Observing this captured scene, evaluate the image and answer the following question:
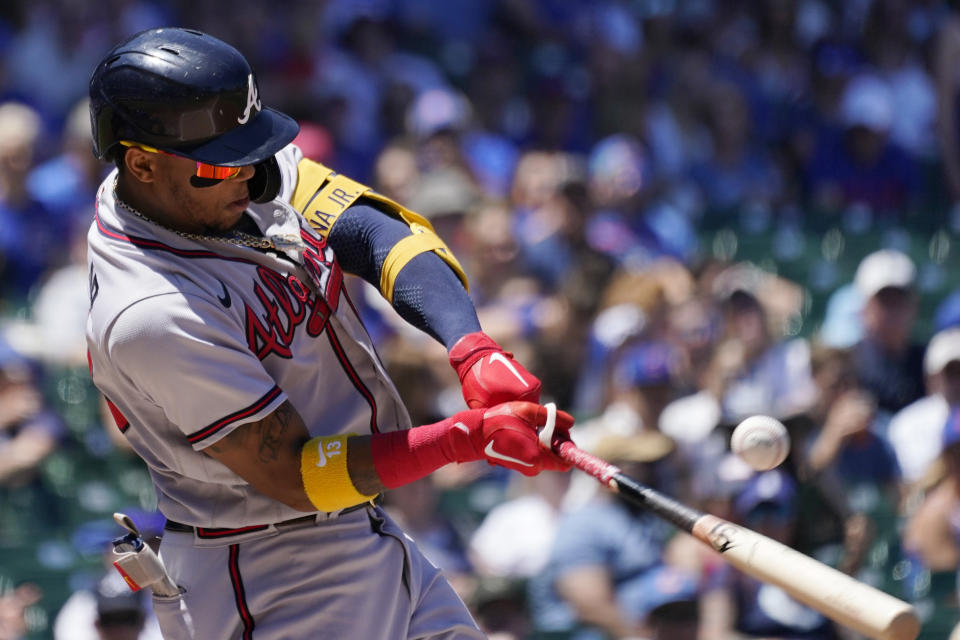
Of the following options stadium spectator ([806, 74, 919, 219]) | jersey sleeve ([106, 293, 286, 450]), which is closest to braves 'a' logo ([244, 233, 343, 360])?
jersey sleeve ([106, 293, 286, 450])

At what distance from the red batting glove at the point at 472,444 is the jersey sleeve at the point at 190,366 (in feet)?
0.75

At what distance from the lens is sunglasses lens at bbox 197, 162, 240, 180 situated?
7.73 feet

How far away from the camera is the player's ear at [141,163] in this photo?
2.40 m

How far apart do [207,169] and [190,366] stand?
0.35m

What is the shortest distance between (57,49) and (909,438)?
5.11 meters

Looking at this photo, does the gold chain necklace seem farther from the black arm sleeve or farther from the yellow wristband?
the yellow wristband

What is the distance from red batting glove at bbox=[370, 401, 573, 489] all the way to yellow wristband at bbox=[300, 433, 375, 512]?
0.06m

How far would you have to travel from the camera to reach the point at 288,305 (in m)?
2.48

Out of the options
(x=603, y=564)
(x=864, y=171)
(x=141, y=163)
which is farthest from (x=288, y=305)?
(x=864, y=171)

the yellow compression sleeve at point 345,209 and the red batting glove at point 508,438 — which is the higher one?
the yellow compression sleeve at point 345,209

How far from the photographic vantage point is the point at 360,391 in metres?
2.59

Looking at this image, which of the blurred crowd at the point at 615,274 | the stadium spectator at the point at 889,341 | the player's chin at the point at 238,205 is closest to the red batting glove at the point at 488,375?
the player's chin at the point at 238,205

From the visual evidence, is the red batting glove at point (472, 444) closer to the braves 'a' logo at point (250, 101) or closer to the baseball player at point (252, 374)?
the baseball player at point (252, 374)

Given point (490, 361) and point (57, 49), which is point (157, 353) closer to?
point (490, 361)
